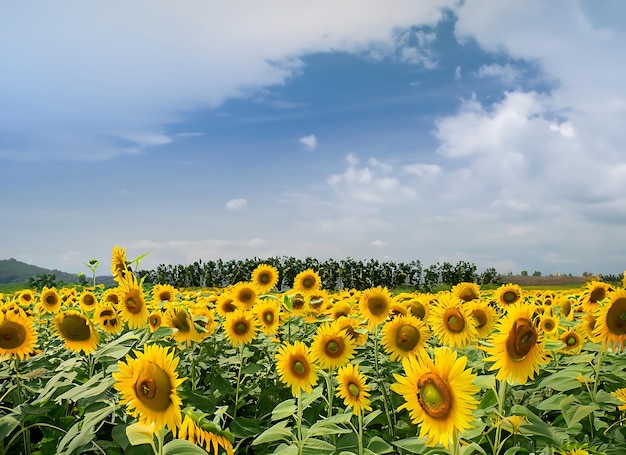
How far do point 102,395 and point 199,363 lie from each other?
132 centimetres

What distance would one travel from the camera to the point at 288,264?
4181 centimetres

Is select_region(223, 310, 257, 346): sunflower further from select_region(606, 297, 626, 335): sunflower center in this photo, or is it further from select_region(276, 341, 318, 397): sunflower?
select_region(606, 297, 626, 335): sunflower center

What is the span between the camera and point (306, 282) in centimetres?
625

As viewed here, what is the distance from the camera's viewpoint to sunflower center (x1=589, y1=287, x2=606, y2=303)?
463cm

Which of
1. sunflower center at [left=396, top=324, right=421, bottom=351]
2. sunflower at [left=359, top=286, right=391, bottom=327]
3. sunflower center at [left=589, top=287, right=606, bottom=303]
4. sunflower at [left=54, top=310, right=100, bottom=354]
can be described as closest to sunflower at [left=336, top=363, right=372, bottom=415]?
sunflower center at [left=396, top=324, right=421, bottom=351]

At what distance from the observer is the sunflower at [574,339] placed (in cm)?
420

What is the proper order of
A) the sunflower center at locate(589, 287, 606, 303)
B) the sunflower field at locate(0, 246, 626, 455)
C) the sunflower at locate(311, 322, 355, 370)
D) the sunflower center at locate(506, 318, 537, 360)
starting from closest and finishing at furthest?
the sunflower field at locate(0, 246, 626, 455) → the sunflower center at locate(506, 318, 537, 360) → the sunflower at locate(311, 322, 355, 370) → the sunflower center at locate(589, 287, 606, 303)

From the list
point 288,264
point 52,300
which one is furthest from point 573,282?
point 52,300

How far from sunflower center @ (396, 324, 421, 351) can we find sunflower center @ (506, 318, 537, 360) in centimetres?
151

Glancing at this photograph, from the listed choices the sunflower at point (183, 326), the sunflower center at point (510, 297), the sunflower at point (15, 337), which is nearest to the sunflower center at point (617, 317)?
the sunflower center at point (510, 297)

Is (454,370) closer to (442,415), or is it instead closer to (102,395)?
(442,415)

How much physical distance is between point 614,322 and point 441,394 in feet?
5.89

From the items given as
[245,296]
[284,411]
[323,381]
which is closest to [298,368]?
[284,411]

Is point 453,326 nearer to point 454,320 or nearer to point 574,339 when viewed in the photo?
point 454,320
